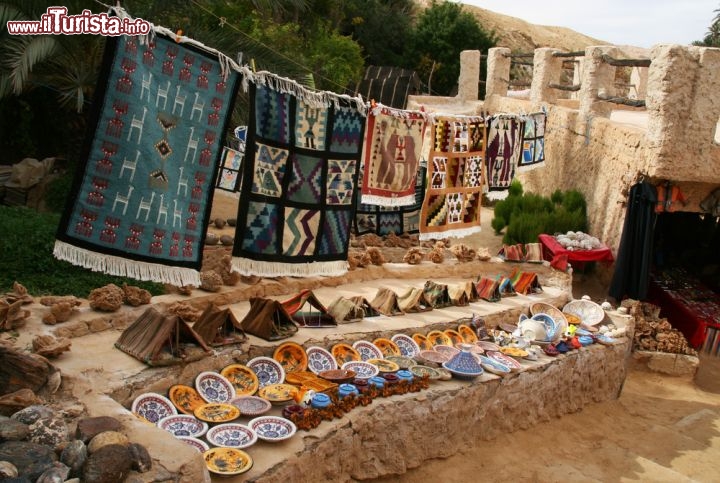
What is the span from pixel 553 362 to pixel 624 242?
3389mm

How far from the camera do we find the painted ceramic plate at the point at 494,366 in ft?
21.9

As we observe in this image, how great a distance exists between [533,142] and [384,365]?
14.4ft

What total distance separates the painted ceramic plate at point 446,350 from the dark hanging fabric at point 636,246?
4177 millimetres

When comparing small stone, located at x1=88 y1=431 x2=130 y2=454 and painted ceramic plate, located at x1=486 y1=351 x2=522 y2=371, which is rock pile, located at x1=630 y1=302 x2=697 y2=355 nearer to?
painted ceramic plate, located at x1=486 y1=351 x2=522 y2=371

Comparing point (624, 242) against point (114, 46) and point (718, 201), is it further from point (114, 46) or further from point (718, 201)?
point (114, 46)

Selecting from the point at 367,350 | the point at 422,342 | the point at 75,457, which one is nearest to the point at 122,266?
the point at 75,457

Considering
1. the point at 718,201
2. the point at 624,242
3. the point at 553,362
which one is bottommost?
the point at 553,362

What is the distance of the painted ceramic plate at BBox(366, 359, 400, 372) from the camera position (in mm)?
6141

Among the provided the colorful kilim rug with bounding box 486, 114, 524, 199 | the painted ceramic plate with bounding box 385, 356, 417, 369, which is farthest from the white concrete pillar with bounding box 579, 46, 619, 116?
the painted ceramic plate with bounding box 385, 356, 417, 369

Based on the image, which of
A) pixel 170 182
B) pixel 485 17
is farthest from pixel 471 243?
pixel 485 17

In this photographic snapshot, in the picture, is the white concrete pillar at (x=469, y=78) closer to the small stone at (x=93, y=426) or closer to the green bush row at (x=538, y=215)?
the green bush row at (x=538, y=215)

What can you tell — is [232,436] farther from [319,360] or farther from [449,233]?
[449,233]

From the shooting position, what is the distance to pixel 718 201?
403 inches

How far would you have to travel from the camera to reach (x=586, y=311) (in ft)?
28.8
